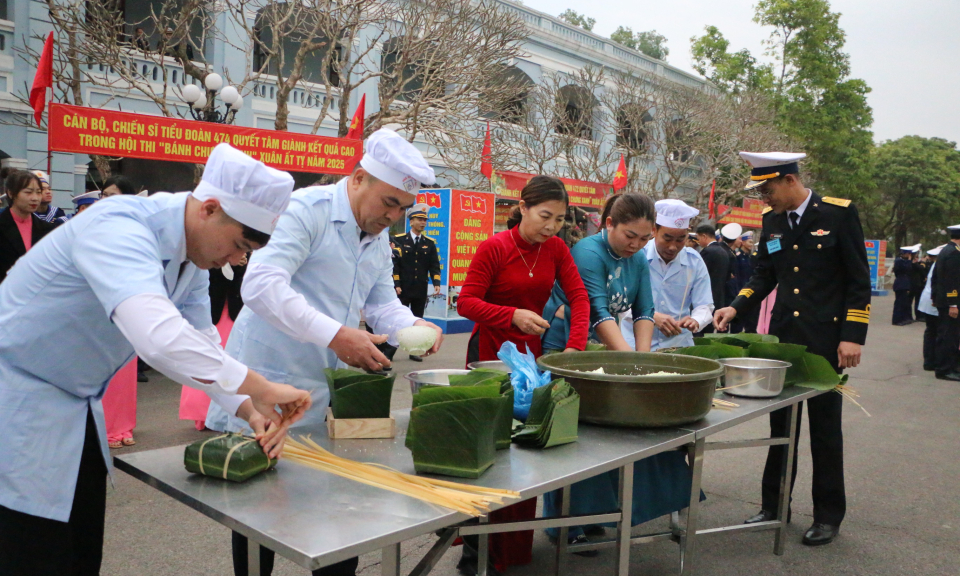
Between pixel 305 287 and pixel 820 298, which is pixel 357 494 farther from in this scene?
pixel 820 298

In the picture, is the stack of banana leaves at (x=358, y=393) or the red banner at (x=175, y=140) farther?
the red banner at (x=175, y=140)

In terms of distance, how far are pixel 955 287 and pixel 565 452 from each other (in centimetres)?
905

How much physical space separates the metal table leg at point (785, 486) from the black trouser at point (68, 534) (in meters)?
3.02

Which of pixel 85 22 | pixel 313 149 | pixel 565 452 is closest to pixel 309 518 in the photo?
pixel 565 452

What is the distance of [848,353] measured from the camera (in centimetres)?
364

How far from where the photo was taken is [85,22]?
10.8 metres

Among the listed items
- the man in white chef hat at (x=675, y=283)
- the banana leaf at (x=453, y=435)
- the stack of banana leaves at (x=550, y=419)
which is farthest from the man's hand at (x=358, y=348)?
the man in white chef hat at (x=675, y=283)

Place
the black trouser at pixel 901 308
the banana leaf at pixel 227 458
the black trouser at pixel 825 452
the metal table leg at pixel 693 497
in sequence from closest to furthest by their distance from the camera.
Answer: the banana leaf at pixel 227 458
the metal table leg at pixel 693 497
the black trouser at pixel 825 452
the black trouser at pixel 901 308

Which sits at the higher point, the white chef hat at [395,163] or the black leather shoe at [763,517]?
the white chef hat at [395,163]

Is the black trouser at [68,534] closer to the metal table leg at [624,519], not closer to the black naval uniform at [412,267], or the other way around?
the metal table leg at [624,519]

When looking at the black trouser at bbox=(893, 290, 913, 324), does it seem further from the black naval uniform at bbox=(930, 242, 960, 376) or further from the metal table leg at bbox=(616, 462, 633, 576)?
the metal table leg at bbox=(616, 462, 633, 576)

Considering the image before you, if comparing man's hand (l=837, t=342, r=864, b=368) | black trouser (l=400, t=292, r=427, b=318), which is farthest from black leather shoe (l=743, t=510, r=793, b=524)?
black trouser (l=400, t=292, r=427, b=318)

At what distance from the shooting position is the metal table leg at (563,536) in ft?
10.1

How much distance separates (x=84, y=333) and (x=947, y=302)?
10.3 m
